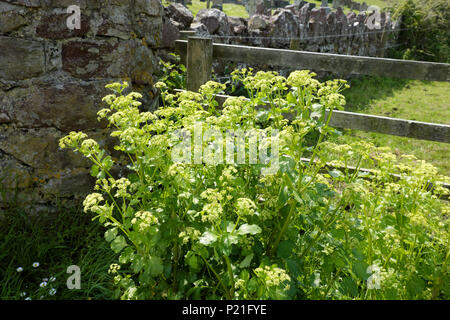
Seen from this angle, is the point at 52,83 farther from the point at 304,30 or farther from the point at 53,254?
the point at 304,30

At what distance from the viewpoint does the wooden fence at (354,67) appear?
3.09m

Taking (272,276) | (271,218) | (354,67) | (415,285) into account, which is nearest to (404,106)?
(354,67)

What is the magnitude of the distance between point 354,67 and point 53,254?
9.51 feet

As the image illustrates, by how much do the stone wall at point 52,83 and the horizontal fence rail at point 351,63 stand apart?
1.16m

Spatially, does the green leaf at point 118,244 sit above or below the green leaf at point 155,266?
above

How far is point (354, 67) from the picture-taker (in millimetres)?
3197

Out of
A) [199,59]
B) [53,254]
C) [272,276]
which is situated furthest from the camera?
[199,59]

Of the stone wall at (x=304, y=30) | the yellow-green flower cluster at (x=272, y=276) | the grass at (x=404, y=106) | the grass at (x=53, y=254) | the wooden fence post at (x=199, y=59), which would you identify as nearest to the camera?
the yellow-green flower cluster at (x=272, y=276)

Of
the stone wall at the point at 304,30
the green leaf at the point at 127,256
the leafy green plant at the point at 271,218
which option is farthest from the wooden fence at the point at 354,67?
the green leaf at the point at 127,256

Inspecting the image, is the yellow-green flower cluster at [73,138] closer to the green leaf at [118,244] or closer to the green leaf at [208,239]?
the green leaf at [118,244]

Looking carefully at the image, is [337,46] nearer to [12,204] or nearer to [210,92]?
[210,92]
